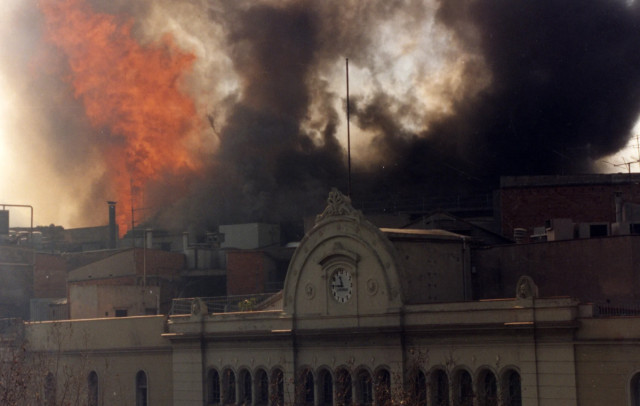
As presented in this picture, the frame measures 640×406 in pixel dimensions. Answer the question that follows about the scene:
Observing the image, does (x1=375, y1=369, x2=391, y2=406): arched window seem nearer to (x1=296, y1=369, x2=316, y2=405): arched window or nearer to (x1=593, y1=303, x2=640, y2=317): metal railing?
(x1=296, y1=369, x2=316, y2=405): arched window

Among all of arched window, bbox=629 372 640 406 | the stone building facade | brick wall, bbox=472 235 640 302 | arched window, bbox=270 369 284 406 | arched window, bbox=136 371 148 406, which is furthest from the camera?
arched window, bbox=136 371 148 406

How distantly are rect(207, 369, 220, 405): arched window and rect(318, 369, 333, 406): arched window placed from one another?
6170mm

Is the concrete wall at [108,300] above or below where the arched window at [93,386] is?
above

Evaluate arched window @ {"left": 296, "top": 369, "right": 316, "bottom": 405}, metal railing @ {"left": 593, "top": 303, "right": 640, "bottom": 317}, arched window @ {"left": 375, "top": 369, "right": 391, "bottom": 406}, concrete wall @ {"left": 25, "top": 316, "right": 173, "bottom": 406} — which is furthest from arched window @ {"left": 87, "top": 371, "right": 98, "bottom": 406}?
metal railing @ {"left": 593, "top": 303, "right": 640, "bottom": 317}

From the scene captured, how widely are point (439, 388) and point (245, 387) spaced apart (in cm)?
1070

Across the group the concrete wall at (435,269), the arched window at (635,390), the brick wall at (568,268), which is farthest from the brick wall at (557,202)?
the arched window at (635,390)

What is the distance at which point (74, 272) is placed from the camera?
7181cm

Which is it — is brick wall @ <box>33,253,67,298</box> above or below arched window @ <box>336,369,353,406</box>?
above

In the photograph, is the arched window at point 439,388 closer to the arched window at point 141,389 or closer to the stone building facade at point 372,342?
the stone building facade at point 372,342

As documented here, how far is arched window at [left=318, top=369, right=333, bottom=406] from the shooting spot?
149 ft

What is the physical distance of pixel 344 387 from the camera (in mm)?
44375

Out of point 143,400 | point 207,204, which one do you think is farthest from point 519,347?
point 207,204

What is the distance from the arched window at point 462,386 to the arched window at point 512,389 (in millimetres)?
1422

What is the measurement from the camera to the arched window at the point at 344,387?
43.8 metres
